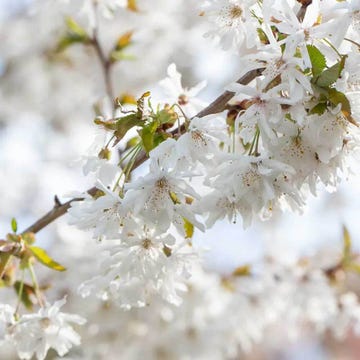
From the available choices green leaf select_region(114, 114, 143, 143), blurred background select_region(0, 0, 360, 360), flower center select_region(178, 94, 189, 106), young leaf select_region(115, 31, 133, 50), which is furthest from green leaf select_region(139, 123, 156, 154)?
blurred background select_region(0, 0, 360, 360)

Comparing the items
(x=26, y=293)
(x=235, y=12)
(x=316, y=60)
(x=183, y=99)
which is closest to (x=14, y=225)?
(x=26, y=293)

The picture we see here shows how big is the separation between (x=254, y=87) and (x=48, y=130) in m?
4.37

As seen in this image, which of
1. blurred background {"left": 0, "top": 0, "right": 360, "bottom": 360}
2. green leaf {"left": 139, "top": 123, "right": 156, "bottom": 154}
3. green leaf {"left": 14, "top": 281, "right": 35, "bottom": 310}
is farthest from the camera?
blurred background {"left": 0, "top": 0, "right": 360, "bottom": 360}

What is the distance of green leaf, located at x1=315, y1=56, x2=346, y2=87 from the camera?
121 cm

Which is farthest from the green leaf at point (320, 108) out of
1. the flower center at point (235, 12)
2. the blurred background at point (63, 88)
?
the blurred background at point (63, 88)

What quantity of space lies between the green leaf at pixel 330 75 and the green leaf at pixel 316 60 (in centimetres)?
1

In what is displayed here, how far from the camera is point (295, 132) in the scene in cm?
126

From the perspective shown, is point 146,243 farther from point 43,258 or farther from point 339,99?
point 339,99

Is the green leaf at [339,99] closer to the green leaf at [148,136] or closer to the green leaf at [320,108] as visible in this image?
the green leaf at [320,108]

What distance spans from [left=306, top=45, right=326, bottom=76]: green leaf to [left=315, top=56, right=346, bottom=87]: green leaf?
0.01 m

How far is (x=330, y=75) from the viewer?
3.97ft

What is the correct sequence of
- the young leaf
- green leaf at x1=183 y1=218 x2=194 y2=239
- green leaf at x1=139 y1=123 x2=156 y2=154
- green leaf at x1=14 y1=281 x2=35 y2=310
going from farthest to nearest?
the young leaf
green leaf at x1=14 y1=281 x2=35 y2=310
green leaf at x1=183 y1=218 x2=194 y2=239
green leaf at x1=139 y1=123 x2=156 y2=154

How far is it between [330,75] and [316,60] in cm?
4

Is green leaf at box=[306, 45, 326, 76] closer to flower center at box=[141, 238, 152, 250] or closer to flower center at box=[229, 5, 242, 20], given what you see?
flower center at box=[229, 5, 242, 20]
